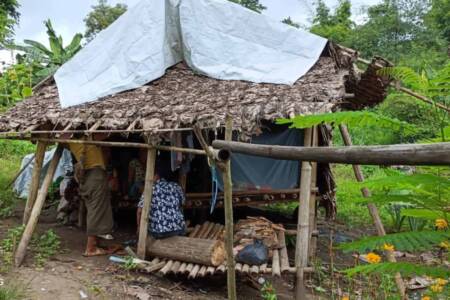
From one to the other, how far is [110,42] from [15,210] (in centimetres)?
399

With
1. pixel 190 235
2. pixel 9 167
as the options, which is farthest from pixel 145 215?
pixel 9 167

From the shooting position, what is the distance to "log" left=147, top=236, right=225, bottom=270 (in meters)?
5.79

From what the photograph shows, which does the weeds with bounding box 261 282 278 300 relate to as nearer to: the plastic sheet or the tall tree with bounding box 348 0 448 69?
the plastic sheet

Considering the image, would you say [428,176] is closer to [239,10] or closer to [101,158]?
[101,158]

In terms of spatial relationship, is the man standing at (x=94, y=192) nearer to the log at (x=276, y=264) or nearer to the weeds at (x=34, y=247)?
the weeds at (x=34, y=247)

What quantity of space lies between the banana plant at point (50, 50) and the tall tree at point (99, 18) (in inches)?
416

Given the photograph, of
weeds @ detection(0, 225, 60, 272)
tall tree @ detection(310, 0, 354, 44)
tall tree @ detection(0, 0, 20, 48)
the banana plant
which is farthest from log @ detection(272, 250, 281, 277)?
tall tree @ detection(310, 0, 354, 44)

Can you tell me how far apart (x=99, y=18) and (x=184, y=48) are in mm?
22427

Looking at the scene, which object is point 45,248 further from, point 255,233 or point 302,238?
point 302,238

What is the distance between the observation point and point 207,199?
7688mm

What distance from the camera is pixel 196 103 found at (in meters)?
6.25

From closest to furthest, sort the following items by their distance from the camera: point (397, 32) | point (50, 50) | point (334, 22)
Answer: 1. point (50, 50)
2. point (397, 32)
3. point (334, 22)

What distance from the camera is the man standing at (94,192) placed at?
21.9 feet

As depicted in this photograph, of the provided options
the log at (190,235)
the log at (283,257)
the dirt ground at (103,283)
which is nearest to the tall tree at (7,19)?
the dirt ground at (103,283)
